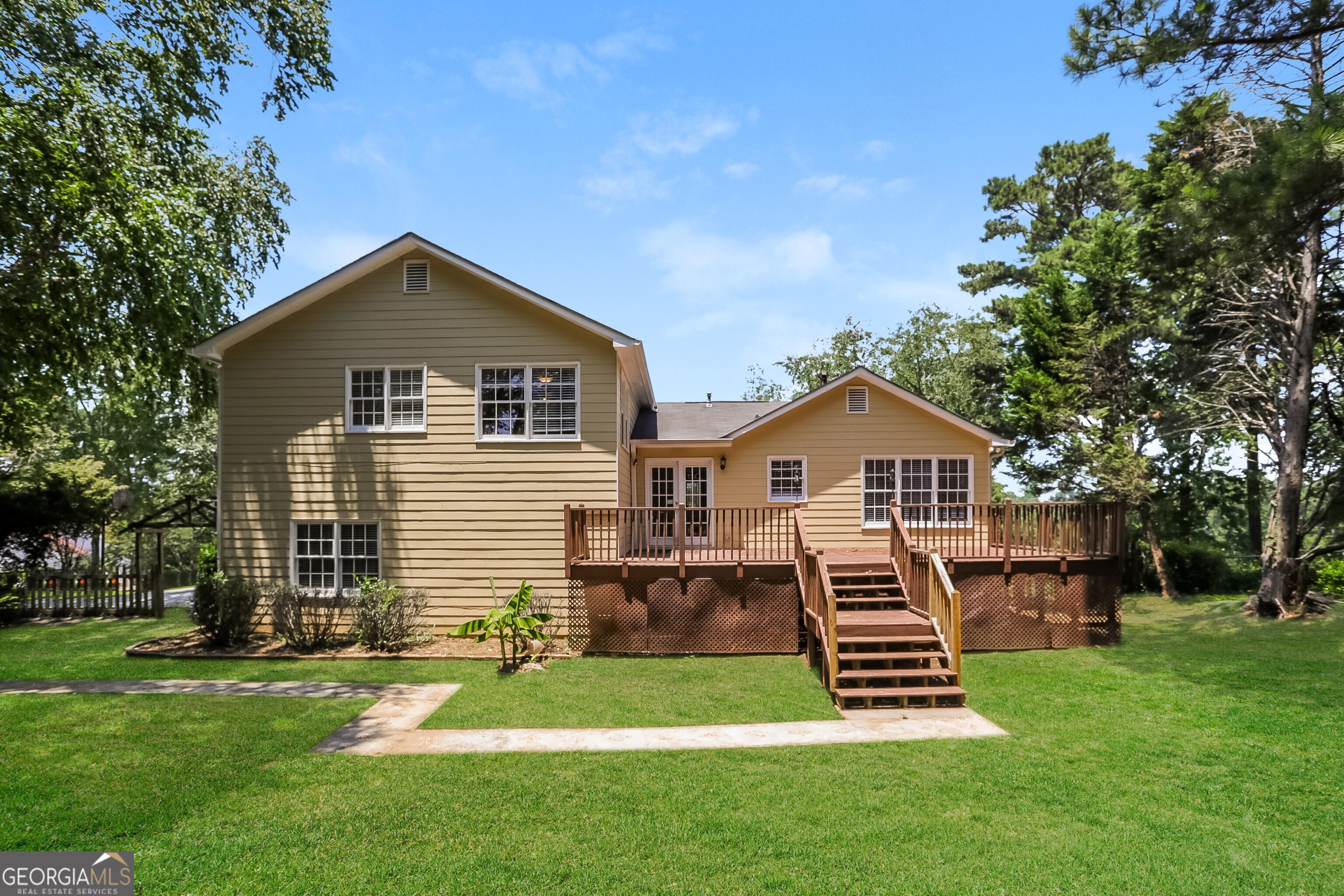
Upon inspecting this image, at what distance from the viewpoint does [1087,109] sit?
9977 mm

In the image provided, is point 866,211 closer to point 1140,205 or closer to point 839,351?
point 1140,205

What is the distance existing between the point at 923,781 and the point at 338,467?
11.3 meters

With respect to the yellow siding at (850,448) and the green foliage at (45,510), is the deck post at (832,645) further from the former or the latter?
the green foliage at (45,510)

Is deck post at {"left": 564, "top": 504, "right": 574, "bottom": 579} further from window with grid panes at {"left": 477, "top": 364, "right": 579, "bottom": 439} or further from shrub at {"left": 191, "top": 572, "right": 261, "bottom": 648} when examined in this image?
shrub at {"left": 191, "top": 572, "right": 261, "bottom": 648}

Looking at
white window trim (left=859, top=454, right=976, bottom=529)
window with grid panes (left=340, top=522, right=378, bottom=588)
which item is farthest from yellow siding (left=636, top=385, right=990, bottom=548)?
window with grid panes (left=340, top=522, right=378, bottom=588)

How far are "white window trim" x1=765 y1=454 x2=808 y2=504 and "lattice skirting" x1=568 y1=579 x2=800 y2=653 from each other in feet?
14.0

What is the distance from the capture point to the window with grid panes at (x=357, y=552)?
42.9 feet

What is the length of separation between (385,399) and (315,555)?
3.24 m

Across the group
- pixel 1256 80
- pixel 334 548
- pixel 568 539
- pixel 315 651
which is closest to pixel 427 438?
pixel 334 548

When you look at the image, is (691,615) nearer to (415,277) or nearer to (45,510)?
(415,277)

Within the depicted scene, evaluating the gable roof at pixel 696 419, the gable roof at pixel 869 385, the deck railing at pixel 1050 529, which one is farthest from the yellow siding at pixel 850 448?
the deck railing at pixel 1050 529

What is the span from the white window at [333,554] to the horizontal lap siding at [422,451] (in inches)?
9.7

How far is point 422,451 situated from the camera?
1305 centimetres

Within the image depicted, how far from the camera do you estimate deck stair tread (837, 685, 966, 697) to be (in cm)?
848
